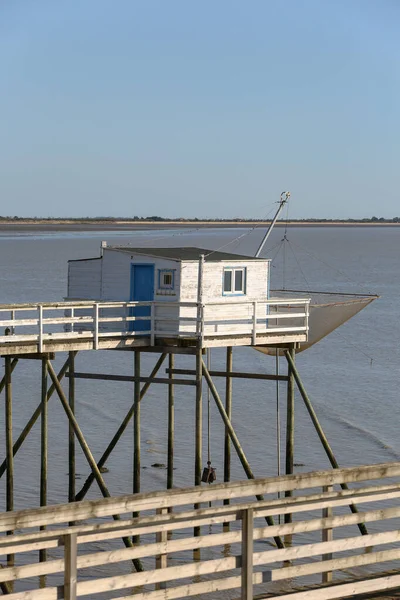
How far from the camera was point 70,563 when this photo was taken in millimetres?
11156

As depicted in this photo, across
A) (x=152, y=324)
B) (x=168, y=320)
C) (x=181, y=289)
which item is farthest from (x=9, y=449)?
(x=181, y=289)

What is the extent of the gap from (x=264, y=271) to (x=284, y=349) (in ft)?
5.66

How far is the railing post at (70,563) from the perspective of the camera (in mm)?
11062

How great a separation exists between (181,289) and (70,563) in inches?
498

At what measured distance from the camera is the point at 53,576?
20875mm

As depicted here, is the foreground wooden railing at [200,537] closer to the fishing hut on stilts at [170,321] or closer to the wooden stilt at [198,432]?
the wooden stilt at [198,432]

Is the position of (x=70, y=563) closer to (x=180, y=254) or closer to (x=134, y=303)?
(x=134, y=303)

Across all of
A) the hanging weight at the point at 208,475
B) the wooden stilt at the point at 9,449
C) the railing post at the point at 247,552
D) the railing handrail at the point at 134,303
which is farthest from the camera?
the hanging weight at the point at 208,475

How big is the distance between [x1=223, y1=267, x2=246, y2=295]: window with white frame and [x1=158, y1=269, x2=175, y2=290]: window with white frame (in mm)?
1149

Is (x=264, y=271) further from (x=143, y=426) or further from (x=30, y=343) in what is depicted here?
(x=143, y=426)

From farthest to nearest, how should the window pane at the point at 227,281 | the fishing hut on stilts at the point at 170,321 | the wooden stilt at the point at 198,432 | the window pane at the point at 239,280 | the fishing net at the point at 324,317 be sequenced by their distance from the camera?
1. the fishing net at the point at 324,317
2. the window pane at the point at 239,280
3. the window pane at the point at 227,281
4. the fishing hut on stilts at the point at 170,321
5. the wooden stilt at the point at 198,432

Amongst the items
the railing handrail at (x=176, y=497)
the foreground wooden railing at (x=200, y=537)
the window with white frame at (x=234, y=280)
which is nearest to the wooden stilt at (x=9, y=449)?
the window with white frame at (x=234, y=280)

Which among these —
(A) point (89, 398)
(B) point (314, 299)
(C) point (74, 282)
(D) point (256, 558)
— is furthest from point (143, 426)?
(D) point (256, 558)

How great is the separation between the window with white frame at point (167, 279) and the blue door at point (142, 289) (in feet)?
0.77
